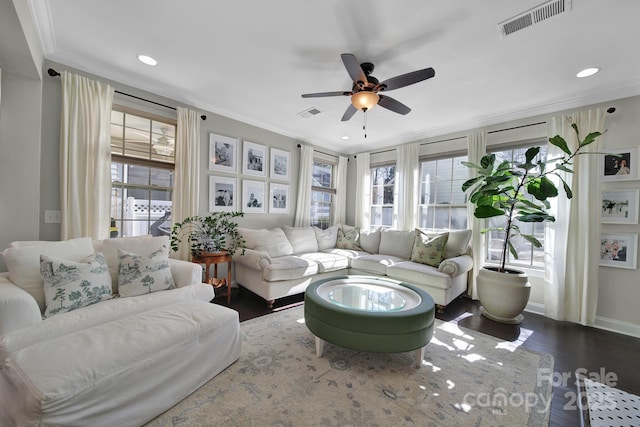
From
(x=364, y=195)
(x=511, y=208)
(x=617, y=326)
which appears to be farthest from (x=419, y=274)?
(x=364, y=195)

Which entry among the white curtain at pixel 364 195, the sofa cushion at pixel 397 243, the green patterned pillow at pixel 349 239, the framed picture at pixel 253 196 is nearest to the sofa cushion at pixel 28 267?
→ the framed picture at pixel 253 196

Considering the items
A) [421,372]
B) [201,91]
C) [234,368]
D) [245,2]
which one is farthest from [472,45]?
[234,368]

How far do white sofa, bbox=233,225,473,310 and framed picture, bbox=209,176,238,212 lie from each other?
450 mm

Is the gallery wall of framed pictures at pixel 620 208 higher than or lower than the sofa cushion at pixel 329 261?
higher

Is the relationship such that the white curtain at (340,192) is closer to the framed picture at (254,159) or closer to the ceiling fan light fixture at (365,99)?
the framed picture at (254,159)

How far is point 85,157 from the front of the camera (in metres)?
2.52

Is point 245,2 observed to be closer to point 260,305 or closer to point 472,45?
point 472,45

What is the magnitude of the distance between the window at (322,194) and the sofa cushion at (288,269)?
1.84 metres

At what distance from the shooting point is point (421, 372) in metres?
1.85

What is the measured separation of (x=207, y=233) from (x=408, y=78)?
291 cm

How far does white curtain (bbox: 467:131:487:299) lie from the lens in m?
3.55

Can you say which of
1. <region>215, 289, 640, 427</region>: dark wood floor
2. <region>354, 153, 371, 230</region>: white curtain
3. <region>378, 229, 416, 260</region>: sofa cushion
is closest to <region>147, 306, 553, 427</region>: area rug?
<region>215, 289, 640, 427</region>: dark wood floor

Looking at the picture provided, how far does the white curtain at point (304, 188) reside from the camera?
4.61 m

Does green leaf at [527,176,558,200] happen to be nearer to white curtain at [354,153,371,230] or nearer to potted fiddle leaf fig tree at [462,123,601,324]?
potted fiddle leaf fig tree at [462,123,601,324]
